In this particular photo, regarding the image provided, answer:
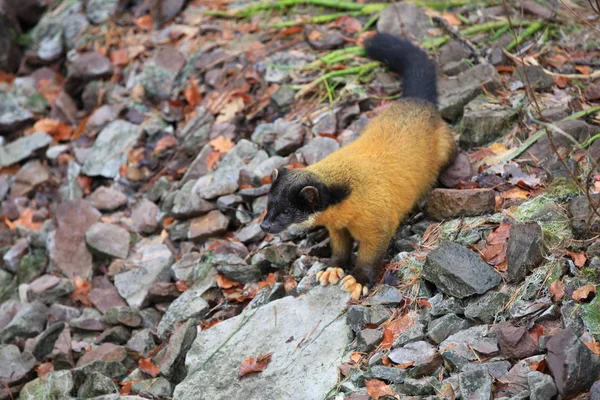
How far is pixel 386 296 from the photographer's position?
514cm

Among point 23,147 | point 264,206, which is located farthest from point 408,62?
point 23,147

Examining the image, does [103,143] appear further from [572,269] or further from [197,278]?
[572,269]

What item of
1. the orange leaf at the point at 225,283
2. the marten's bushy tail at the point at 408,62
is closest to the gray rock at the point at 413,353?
the orange leaf at the point at 225,283

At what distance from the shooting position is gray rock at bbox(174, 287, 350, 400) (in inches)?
189

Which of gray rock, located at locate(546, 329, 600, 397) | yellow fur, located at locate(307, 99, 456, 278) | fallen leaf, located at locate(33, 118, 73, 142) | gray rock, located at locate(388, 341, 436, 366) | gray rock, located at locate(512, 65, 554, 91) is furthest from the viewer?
fallen leaf, located at locate(33, 118, 73, 142)

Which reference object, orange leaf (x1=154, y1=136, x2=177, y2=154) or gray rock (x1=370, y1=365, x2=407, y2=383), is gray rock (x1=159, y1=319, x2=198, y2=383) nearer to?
gray rock (x1=370, y1=365, x2=407, y2=383)

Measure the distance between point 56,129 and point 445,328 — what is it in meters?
6.46

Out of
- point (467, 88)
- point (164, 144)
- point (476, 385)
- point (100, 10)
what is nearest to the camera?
point (476, 385)

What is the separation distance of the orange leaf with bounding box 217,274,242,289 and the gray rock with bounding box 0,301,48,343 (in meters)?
1.85

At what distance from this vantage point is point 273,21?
888cm

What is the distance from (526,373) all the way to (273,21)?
19.8 feet

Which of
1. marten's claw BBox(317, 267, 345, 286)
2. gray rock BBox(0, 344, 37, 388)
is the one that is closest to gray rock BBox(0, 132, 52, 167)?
gray rock BBox(0, 344, 37, 388)

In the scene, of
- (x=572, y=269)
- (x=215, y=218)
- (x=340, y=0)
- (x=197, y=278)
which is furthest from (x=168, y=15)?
(x=572, y=269)

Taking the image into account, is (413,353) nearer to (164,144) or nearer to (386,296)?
(386,296)
